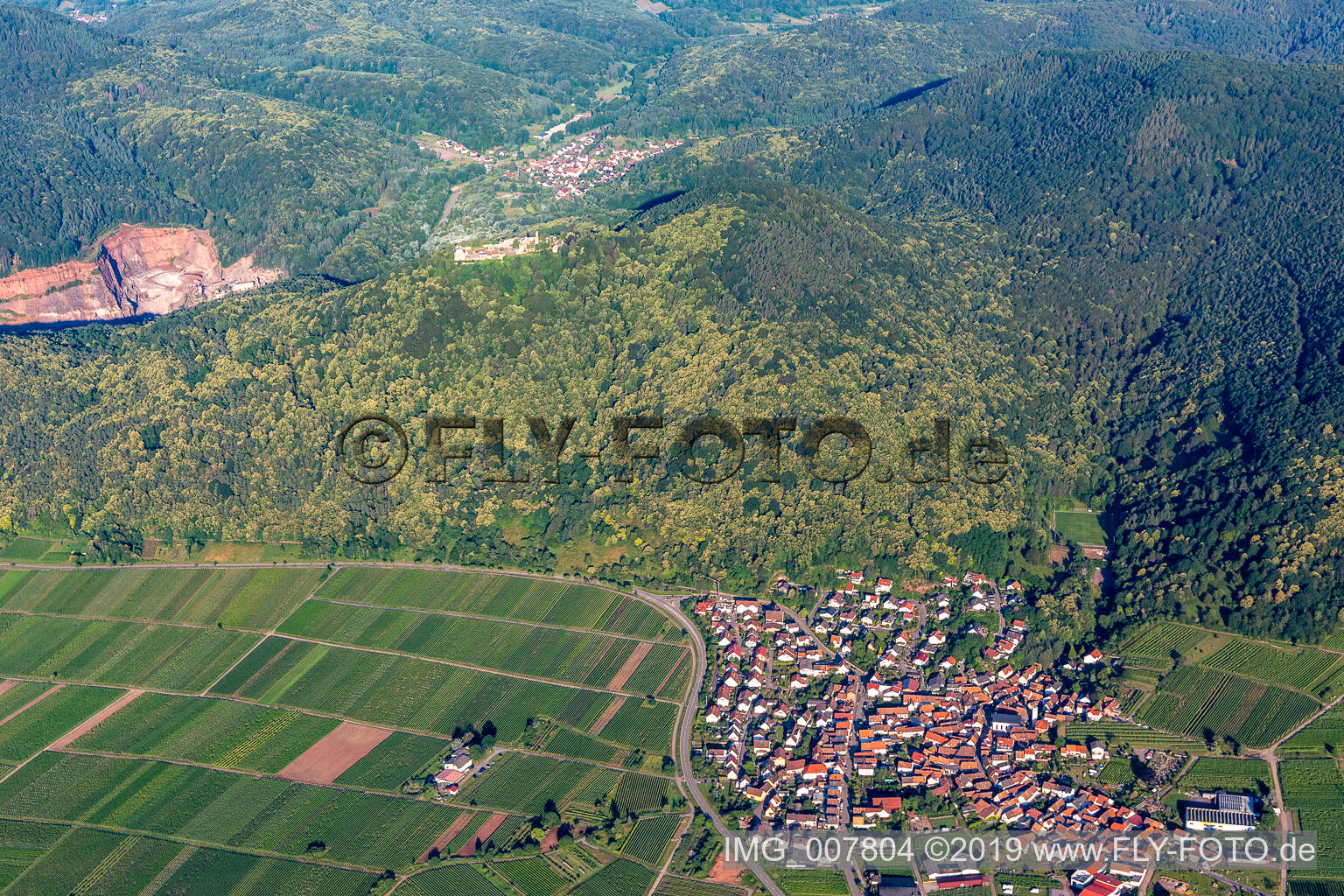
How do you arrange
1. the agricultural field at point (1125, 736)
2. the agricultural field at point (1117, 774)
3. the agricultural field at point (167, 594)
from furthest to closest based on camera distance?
1. the agricultural field at point (167, 594)
2. the agricultural field at point (1125, 736)
3. the agricultural field at point (1117, 774)

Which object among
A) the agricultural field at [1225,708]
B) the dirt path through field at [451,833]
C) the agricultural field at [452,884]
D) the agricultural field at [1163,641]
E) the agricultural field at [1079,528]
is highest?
the agricultural field at [1079,528]

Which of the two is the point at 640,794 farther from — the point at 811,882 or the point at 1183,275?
the point at 1183,275

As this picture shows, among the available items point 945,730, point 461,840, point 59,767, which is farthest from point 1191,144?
point 59,767

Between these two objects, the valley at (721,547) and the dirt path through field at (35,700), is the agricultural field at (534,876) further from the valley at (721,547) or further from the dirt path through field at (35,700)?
the dirt path through field at (35,700)

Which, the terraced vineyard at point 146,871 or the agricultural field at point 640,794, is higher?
the agricultural field at point 640,794

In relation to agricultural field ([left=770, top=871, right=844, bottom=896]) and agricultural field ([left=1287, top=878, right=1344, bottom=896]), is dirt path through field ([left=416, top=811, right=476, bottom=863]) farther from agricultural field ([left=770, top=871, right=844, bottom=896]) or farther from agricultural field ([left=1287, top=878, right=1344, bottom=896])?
agricultural field ([left=1287, top=878, right=1344, bottom=896])

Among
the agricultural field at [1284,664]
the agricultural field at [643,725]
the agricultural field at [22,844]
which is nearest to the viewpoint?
the agricultural field at [22,844]

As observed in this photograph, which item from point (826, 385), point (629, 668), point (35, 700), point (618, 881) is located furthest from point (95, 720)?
point (826, 385)

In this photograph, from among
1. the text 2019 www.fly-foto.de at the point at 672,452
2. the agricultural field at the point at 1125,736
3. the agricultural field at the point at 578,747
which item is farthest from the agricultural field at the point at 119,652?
the agricultural field at the point at 1125,736
